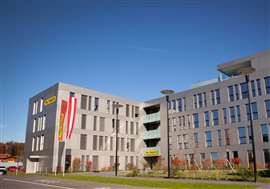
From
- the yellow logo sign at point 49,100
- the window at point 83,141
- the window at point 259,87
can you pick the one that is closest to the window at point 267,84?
the window at point 259,87

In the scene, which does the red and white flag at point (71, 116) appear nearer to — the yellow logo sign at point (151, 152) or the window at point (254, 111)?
the yellow logo sign at point (151, 152)

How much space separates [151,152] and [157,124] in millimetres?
5921

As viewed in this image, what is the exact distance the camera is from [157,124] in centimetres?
5494

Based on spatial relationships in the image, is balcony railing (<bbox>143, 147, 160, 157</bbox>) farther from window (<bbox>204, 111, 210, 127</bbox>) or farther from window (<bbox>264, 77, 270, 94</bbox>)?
window (<bbox>264, 77, 270, 94</bbox>)

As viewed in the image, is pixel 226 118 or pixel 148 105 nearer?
pixel 226 118

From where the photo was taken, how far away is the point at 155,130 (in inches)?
2069

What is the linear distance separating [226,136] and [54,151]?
26388 mm

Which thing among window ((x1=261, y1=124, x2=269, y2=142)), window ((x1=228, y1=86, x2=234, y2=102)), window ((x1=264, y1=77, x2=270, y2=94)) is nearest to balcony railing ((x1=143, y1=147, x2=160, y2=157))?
window ((x1=228, y1=86, x2=234, y2=102))

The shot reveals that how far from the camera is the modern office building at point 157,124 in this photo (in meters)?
37.8

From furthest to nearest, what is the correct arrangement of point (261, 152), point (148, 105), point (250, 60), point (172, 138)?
1. point (148, 105)
2. point (172, 138)
3. point (250, 60)
4. point (261, 152)

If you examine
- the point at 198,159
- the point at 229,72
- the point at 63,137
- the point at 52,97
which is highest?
the point at 229,72

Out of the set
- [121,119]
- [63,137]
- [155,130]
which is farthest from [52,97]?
[155,130]

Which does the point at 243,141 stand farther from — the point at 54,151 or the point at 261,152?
the point at 54,151

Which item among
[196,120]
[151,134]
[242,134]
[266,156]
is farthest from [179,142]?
[266,156]
